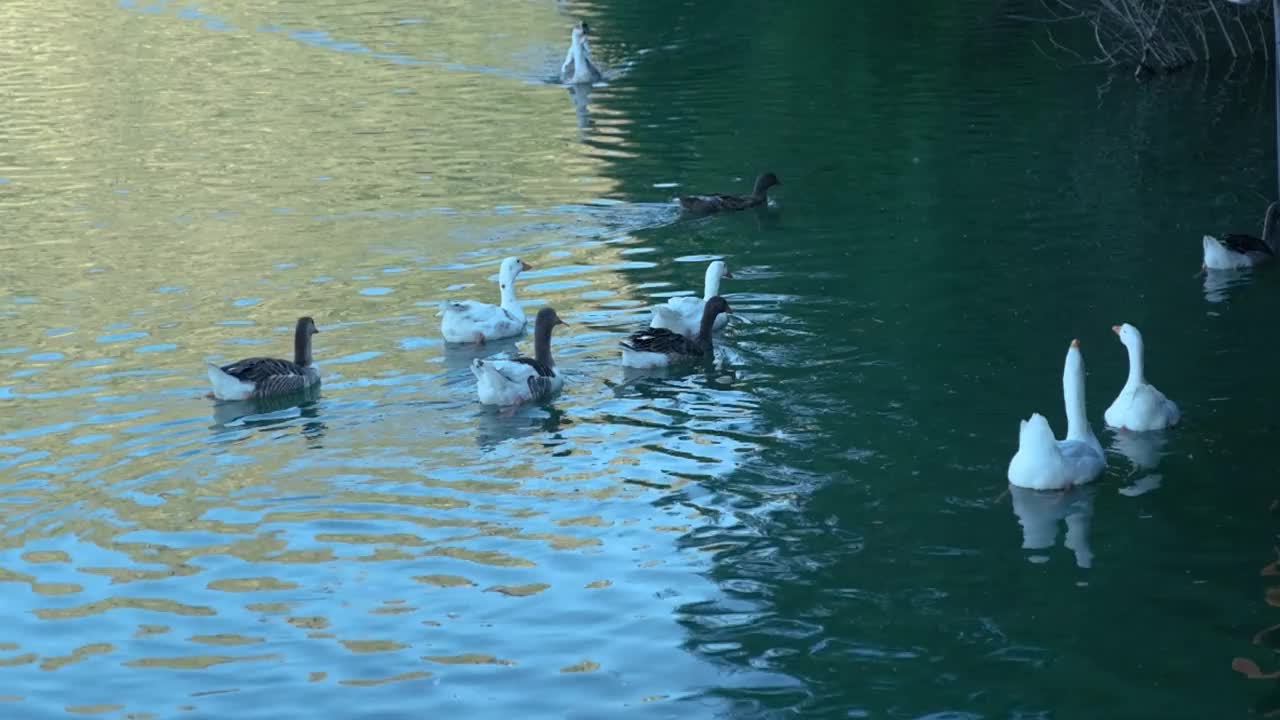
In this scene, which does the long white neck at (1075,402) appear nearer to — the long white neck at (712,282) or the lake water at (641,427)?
the lake water at (641,427)

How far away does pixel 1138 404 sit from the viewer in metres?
14.1

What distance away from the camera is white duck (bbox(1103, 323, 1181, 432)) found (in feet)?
46.2

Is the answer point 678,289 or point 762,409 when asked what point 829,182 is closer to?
point 678,289

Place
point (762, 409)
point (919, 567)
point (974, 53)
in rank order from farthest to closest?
point (974, 53) < point (762, 409) < point (919, 567)

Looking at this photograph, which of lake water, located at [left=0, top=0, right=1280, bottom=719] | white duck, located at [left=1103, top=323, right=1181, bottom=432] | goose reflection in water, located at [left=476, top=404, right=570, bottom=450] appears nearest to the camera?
lake water, located at [left=0, top=0, right=1280, bottom=719]

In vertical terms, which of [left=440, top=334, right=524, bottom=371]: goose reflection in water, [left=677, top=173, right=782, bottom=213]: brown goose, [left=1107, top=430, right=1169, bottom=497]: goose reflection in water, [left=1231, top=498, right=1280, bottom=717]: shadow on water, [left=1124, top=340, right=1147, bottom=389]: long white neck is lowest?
[left=1231, top=498, right=1280, bottom=717]: shadow on water

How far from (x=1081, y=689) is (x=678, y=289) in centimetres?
1021

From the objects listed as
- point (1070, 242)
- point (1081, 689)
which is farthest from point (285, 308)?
point (1081, 689)

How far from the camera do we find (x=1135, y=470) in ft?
44.1

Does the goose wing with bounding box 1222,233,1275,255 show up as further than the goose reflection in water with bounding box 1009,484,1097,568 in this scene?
Yes

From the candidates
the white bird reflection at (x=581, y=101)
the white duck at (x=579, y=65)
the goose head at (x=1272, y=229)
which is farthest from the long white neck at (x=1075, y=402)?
the white duck at (x=579, y=65)

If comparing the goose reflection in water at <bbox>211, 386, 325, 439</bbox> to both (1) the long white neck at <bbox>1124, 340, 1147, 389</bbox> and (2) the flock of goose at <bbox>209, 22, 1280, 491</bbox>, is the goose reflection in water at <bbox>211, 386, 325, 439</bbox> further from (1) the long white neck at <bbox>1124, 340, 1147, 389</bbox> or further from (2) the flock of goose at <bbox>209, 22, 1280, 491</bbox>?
(1) the long white neck at <bbox>1124, 340, 1147, 389</bbox>

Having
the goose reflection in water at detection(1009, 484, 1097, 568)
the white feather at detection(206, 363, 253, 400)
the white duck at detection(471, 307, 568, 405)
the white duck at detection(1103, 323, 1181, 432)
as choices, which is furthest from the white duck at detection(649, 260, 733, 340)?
the goose reflection in water at detection(1009, 484, 1097, 568)

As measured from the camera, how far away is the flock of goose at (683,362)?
1291cm
